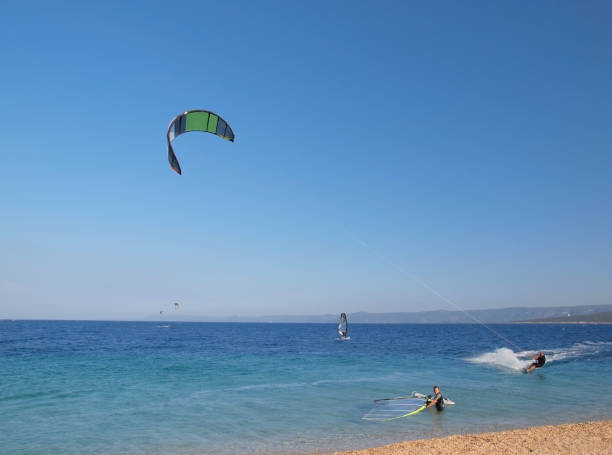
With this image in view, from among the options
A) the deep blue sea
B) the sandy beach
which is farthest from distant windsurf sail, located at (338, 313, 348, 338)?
the sandy beach

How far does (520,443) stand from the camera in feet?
32.2

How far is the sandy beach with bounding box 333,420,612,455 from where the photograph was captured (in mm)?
9242

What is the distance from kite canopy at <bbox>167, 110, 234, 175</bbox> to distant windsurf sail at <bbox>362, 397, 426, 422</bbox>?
952 cm

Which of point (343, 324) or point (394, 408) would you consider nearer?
point (394, 408)

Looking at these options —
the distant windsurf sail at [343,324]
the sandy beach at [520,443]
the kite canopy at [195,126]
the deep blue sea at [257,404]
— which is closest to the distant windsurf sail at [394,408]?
the deep blue sea at [257,404]

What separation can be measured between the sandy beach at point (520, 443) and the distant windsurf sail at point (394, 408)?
8.23 feet

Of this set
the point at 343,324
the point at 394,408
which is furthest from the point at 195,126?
the point at 343,324

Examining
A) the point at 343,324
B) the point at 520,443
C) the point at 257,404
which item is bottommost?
the point at 257,404

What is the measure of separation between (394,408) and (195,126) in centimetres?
1096

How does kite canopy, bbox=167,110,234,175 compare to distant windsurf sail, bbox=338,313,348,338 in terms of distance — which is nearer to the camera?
kite canopy, bbox=167,110,234,175

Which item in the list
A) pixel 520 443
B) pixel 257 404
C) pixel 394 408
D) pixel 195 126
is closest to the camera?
pixel 520 443

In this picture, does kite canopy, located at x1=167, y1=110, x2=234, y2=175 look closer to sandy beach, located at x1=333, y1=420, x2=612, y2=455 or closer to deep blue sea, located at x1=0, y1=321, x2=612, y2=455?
deep blue sea, located at x1=0, y1=321, x2=612, y2=455

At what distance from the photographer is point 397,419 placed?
12484 mm

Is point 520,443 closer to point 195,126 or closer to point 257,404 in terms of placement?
point 257,404
